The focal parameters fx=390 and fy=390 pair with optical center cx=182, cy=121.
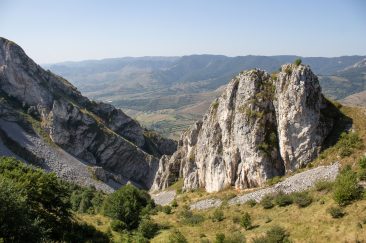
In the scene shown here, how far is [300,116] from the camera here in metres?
71.1

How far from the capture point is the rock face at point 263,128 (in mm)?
70812

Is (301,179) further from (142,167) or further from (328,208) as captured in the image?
(142,167)

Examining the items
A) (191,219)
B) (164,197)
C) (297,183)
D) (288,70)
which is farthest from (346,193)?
(164,197)

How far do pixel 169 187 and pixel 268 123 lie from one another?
151 ft

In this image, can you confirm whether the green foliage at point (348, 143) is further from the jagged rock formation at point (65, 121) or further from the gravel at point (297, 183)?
the jagged rock formation at point (65, 121)

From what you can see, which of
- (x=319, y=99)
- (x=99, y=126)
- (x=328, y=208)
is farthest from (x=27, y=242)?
(x=99, y=126)

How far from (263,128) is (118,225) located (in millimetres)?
35461

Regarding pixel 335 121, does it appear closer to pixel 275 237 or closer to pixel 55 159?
pixel 275 237

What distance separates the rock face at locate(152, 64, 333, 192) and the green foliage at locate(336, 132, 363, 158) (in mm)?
4841

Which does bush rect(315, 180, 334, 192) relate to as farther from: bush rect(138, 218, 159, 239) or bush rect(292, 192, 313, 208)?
bush rect(138, 218, 159, 239)

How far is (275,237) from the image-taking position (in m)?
40.2

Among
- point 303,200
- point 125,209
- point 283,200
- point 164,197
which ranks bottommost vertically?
point 164,197

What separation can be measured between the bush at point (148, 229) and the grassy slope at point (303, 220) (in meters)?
1.08

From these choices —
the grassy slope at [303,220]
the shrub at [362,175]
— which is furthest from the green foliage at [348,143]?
the shrub at [362,175]
